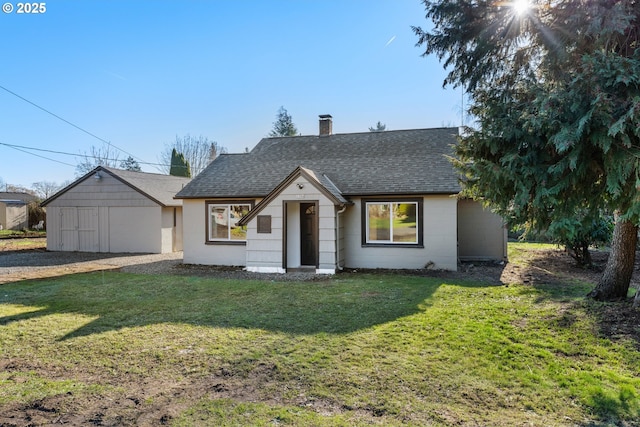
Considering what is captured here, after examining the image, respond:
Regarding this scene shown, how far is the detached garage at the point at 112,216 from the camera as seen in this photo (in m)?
18.0

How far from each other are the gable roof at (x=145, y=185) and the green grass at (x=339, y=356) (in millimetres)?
10241

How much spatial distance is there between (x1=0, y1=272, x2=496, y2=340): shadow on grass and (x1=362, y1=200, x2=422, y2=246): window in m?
1.82

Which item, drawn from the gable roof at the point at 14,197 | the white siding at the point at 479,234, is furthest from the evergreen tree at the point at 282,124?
the white siding at the point at 479,234

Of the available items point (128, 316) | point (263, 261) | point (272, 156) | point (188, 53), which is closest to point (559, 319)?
point (128, 316)

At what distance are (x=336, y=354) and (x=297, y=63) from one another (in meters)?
15.1

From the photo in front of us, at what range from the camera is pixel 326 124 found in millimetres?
16812

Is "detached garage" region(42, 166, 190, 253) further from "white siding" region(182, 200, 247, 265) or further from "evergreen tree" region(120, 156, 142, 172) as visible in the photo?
"evergreen tree" region(120, 156, 142, 172)

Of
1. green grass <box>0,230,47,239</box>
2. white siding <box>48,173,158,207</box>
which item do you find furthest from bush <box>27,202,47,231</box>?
white siding <box>48,173,158,207</box>

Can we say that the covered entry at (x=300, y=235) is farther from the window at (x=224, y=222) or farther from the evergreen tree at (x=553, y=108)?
the evergreen tree at (x=553, y=108)

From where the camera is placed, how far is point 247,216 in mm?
12148

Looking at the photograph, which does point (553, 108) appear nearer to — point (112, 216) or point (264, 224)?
point (264, 224)

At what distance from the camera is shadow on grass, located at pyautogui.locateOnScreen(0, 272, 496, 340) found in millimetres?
6340

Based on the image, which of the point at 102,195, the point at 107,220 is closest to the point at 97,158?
the point at 102,195

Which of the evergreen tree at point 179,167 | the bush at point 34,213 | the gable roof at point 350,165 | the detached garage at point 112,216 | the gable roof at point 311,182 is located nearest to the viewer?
the gable roof at point 311,182
